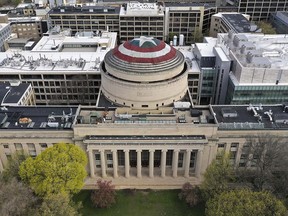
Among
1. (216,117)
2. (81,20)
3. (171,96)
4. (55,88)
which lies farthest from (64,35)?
(216,117)

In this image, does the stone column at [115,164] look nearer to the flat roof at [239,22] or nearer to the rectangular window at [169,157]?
the rectangular window at [169,157]

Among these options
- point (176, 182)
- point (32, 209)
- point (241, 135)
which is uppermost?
point (241, 135)

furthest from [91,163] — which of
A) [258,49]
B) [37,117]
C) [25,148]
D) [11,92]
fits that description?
[258,49]

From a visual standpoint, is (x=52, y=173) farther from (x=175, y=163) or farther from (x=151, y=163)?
(x=175, y=163)

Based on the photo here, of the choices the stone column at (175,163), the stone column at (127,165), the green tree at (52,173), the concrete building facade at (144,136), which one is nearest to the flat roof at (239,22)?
the concrete building facade at (144,136)

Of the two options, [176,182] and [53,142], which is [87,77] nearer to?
[53,142]

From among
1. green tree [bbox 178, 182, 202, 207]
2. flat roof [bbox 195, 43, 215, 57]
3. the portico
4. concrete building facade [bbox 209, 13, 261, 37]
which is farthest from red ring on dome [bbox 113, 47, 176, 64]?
concrete building facade [bbox 209, 13, 261, 37]

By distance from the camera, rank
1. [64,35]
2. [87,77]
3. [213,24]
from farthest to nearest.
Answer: [213,24], [64,35], [87,77]
